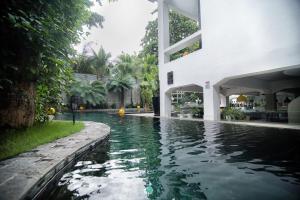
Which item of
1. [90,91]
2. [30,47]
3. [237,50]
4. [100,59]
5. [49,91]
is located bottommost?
[49,91]

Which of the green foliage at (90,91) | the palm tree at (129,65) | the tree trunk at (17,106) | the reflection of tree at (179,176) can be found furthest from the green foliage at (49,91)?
the palm tree at (129,65)

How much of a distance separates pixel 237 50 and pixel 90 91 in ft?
77.2

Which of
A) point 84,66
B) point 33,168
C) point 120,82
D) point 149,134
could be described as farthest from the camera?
point 84,66

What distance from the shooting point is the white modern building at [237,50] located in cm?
954

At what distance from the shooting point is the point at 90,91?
30844 mm

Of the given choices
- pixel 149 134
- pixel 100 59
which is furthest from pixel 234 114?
pixel 100 59

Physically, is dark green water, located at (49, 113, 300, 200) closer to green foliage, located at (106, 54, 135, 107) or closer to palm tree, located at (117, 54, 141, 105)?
green foliage, located at (106, 54, 135, 107)

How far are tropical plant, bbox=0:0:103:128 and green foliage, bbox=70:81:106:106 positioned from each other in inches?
890

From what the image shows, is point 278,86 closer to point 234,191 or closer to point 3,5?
point 234,191

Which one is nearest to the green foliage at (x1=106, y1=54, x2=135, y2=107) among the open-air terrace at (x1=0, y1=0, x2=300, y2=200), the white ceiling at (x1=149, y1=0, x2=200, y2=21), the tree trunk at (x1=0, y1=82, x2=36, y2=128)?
the white ceiling at (x1=149, y1=0, x2=200, y2=21)

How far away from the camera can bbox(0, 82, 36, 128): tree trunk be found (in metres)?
6.49

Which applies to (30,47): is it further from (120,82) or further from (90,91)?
(120,82)

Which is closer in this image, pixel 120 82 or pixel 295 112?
pixel 295 112

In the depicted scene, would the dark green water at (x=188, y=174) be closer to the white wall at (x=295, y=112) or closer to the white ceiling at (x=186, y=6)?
the white wall at (x=295, y=112)
